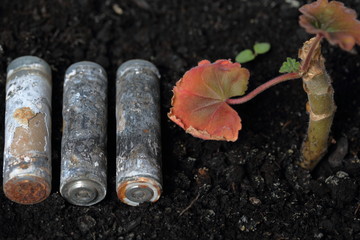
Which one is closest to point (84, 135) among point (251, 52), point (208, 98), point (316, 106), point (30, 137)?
point (30, 137)

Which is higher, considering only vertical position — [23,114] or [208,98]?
[208,98]

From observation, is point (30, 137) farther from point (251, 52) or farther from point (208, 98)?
point (251, 52)

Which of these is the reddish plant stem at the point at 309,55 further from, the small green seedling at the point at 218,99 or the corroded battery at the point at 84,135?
the corroded battery at the point at 84,135

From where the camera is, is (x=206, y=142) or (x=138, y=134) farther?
(x=206, y=142)

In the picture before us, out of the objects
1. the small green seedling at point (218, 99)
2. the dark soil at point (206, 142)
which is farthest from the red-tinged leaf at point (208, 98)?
the dark soil at point (206, 142)

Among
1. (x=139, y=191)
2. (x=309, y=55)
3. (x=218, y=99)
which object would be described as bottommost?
(x=139, y=191)

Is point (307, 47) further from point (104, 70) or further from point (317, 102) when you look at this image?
point (104, 70)
